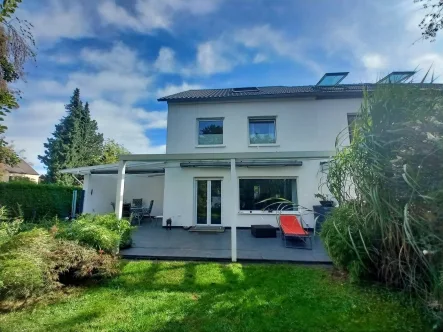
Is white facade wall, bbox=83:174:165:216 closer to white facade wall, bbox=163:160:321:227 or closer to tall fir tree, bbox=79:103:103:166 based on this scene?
white facade wall, bbox=163:160:321:227

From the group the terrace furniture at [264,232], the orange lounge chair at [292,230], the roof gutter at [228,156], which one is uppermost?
the roof gutter at [228,156]

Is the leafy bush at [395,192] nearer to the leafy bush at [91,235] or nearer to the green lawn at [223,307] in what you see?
the green lawn at [223,307]

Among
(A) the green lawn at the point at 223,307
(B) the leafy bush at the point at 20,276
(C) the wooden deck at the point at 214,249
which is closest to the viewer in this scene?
(A) the green lawn at the point at 223,307

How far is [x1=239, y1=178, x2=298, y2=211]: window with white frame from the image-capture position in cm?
1257

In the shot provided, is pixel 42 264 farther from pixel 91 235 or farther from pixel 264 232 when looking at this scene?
pixel 264 232

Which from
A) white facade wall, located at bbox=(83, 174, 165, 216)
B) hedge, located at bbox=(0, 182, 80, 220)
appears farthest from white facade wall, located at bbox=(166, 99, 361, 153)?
hedge, located at bbox=(0, 182, 80, 220)

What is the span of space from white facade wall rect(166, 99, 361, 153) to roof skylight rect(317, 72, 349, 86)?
264 cm

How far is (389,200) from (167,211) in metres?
10.9

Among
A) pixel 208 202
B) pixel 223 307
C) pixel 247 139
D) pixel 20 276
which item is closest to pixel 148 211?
pixel 208 202

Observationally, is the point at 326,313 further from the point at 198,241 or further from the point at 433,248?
the point at 198,241

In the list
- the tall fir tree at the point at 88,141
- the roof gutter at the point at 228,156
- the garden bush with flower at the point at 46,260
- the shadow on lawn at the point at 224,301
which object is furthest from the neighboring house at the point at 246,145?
the tall fir tree at the point at 88,141

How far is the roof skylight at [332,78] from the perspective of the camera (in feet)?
47.3

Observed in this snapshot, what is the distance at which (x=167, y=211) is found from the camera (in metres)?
12.6

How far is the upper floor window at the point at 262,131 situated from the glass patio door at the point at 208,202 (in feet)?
11.7
